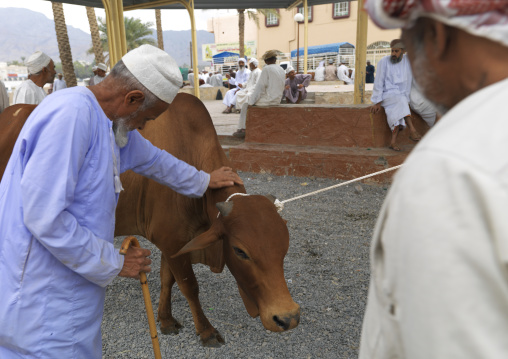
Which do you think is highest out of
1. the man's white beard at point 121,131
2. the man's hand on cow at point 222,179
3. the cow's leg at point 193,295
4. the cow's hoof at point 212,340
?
the man's white beard at point 121,131

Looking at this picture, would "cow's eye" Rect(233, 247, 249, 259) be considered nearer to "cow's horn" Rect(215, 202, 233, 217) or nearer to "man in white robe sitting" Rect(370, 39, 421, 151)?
"cow's horn" Rect(215, 202, 233, 217)

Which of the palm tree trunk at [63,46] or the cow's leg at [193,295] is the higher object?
the palm tree trunk at [63,46]

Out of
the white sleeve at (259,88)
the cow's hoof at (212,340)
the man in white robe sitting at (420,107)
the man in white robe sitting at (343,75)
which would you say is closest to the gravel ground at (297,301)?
the cow's hoof at (212,340)

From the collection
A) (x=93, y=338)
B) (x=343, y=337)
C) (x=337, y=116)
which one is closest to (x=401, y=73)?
(x=337, y=116)

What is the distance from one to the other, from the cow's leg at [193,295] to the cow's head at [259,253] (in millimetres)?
723

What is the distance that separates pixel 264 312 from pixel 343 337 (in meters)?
1.17

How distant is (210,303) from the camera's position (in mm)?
3637

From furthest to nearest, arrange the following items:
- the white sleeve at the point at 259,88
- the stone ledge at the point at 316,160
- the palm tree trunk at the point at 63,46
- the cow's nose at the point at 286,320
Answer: the palm tree trunk at the point at 63,46 < the white sleeve at the point at 259,88 < the stone ledge at the point at 316,160 < the cow's nose at the point at 286,320

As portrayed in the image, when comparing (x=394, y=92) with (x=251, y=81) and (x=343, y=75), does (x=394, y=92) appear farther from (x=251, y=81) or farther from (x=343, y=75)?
(x=343, y=75)

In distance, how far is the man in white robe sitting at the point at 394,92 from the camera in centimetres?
641

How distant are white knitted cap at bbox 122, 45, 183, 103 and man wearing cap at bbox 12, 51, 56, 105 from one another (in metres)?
3.81

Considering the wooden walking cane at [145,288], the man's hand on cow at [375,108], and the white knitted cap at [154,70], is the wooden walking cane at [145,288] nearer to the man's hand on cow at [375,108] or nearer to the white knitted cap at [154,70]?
the white knitted cap at [154,70]

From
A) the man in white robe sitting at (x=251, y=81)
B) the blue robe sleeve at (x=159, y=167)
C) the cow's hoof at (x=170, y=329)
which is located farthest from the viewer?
the man in white robe sitting at (x=251, y=81)

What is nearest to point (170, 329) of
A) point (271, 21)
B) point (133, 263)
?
point (133, 263)
